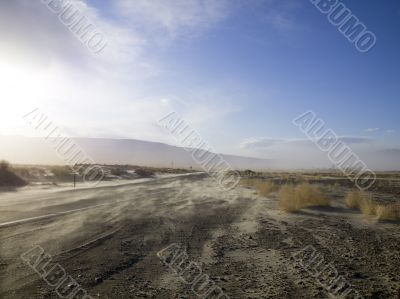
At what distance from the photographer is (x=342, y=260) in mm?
9047

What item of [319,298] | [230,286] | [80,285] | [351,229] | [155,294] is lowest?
[80,285]

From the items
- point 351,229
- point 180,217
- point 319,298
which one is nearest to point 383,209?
point 351,229

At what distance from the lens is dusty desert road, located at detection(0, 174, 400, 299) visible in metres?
7.04

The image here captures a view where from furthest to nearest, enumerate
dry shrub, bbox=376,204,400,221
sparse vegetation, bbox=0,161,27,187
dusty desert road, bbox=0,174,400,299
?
sparse vegetation, bbox=0,161,27,187, dry shrub, bbox=376,204,400,221, dusty desert road, bbox=0,174,400,299

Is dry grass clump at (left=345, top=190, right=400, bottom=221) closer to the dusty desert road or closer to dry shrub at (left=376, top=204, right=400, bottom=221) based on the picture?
dry shrub at (left=376, top=204, right=400, bottom=221)

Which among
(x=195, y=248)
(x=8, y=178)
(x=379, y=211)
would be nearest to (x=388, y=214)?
(x=379, y=211)

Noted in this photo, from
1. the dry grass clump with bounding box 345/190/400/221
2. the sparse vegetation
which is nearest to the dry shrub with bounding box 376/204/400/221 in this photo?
the dry grass clump with bounding box 345/190/400/221

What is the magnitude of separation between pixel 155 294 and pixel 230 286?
1256mm

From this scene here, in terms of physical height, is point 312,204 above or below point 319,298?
above

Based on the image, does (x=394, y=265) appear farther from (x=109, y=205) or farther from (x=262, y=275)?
(x=109, y=205)

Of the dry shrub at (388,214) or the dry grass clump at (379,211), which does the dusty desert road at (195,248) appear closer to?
the dry grass clump at (379,211)

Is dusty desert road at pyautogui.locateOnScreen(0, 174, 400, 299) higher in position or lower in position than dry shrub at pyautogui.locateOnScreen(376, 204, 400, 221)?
lower

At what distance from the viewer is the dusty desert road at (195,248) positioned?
704 centimetres

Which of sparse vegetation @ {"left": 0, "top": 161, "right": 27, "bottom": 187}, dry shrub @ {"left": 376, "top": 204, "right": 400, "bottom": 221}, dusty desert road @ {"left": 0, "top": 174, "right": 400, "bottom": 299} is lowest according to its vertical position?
sparse vegetation @ {"left": 0, "top": 161, "right": 27, "bottom": 187}
